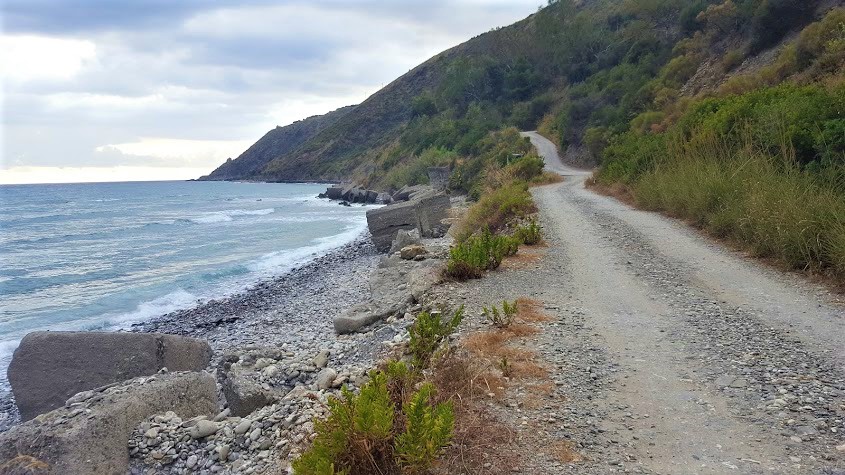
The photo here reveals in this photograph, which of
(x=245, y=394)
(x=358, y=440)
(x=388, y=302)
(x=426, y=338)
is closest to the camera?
(x=358, y=440)

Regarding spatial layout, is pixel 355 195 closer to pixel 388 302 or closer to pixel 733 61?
pixel 733 61

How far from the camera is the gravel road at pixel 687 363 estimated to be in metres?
3.74

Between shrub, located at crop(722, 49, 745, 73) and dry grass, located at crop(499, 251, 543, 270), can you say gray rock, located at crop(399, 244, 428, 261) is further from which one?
shrub, located at crop(722, 49, 745, 73)

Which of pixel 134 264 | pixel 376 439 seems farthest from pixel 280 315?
pixel 134 264

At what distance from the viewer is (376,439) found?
352 centimetres

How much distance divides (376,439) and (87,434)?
3.50 metres

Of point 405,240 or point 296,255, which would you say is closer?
point 405,240

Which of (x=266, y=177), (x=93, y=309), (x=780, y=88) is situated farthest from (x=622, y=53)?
(x=266, y=177)

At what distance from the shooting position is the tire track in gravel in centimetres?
Answer: 373

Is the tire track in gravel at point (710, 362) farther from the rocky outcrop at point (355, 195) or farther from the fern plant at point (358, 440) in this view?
the rocky outcrop at point (355, 195)

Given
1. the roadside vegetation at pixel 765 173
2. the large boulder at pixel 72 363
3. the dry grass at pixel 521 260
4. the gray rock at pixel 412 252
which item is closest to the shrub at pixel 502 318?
the dry grass at pixel 521 260

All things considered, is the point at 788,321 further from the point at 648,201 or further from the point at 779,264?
the point at 648,201

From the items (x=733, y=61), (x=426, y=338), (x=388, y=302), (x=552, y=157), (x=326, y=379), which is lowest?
(x=388, y=302)

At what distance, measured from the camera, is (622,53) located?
172 feet
